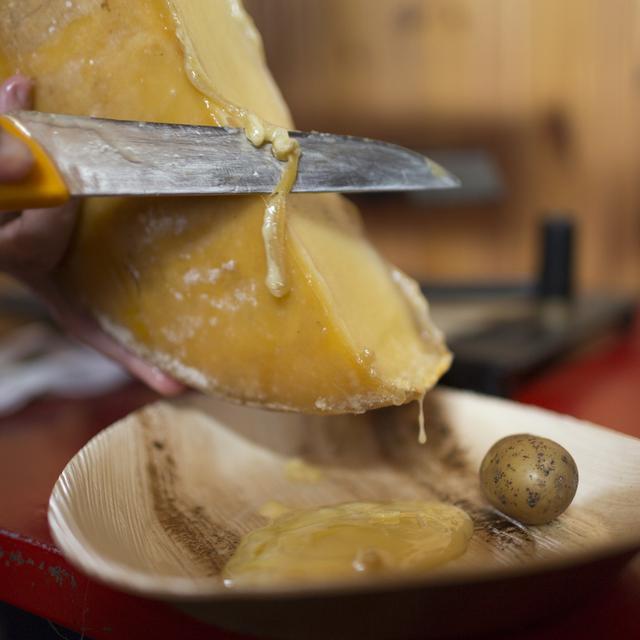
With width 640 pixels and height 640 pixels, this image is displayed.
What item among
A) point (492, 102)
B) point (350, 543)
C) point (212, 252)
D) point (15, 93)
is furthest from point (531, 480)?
point (492, 102)

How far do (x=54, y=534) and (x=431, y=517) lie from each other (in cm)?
34

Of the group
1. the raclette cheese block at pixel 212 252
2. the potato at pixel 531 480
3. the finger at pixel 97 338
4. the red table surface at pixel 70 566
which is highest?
the raclette cheese block at pixel 212 252

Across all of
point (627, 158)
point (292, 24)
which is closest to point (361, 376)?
point (627, 158)

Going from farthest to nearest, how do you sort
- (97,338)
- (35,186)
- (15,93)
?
(97,338), (15,93), (35,186)

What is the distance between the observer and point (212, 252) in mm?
784

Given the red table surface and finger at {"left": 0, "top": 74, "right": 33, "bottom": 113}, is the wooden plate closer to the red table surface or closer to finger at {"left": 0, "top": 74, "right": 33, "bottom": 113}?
the red table surface

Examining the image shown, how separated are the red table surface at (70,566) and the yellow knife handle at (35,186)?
329 mm

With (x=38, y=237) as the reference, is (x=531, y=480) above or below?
below

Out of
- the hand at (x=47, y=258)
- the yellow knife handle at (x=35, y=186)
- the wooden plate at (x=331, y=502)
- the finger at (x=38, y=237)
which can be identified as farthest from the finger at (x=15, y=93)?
the wooden plate at (x=331, y=502)

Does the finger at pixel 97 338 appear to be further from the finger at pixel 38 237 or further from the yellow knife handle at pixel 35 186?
the yellow knife handle at pixel 35 186

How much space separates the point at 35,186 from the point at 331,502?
A: 0.45 m

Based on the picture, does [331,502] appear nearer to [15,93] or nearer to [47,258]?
[47,258]

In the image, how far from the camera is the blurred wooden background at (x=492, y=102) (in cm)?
227

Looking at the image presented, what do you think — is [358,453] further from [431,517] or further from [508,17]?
[508,17]
